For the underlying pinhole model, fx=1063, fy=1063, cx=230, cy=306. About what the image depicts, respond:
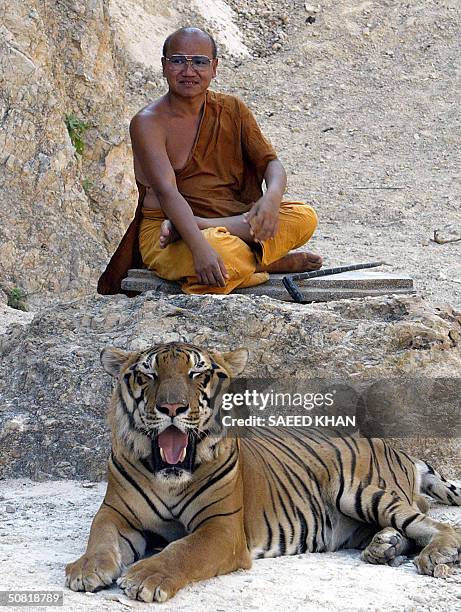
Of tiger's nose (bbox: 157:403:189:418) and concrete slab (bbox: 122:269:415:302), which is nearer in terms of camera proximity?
tiger's nose (bbox: 157:403:189:418)

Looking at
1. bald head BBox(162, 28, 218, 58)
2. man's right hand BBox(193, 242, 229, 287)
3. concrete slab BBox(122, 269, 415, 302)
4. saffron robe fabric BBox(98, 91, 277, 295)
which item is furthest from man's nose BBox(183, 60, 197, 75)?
concrete slab BBox(122, 269, 415, 302)

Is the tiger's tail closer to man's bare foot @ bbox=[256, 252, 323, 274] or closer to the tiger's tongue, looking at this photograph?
the tiger's tongue

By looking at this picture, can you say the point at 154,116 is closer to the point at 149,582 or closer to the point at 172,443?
the point at 172,443

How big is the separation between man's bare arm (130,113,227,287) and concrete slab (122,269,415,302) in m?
0.31

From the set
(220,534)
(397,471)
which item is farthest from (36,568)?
(397,471)

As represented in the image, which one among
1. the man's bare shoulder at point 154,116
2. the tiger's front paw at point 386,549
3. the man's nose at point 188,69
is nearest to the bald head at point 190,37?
the man's nose at point 188,69

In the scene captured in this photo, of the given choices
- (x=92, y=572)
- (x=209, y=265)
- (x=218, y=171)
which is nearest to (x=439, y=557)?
(x=92, y=572)

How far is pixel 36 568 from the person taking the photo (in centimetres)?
357

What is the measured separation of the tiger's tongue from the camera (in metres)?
3.72

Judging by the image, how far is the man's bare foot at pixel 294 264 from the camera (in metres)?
5.73

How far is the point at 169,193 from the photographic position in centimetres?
543

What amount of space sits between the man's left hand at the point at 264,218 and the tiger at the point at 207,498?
4.71ft

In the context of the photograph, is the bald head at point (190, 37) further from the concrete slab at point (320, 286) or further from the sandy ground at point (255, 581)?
the sandy ground at point (255, 581)

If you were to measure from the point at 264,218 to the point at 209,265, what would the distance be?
428mm
